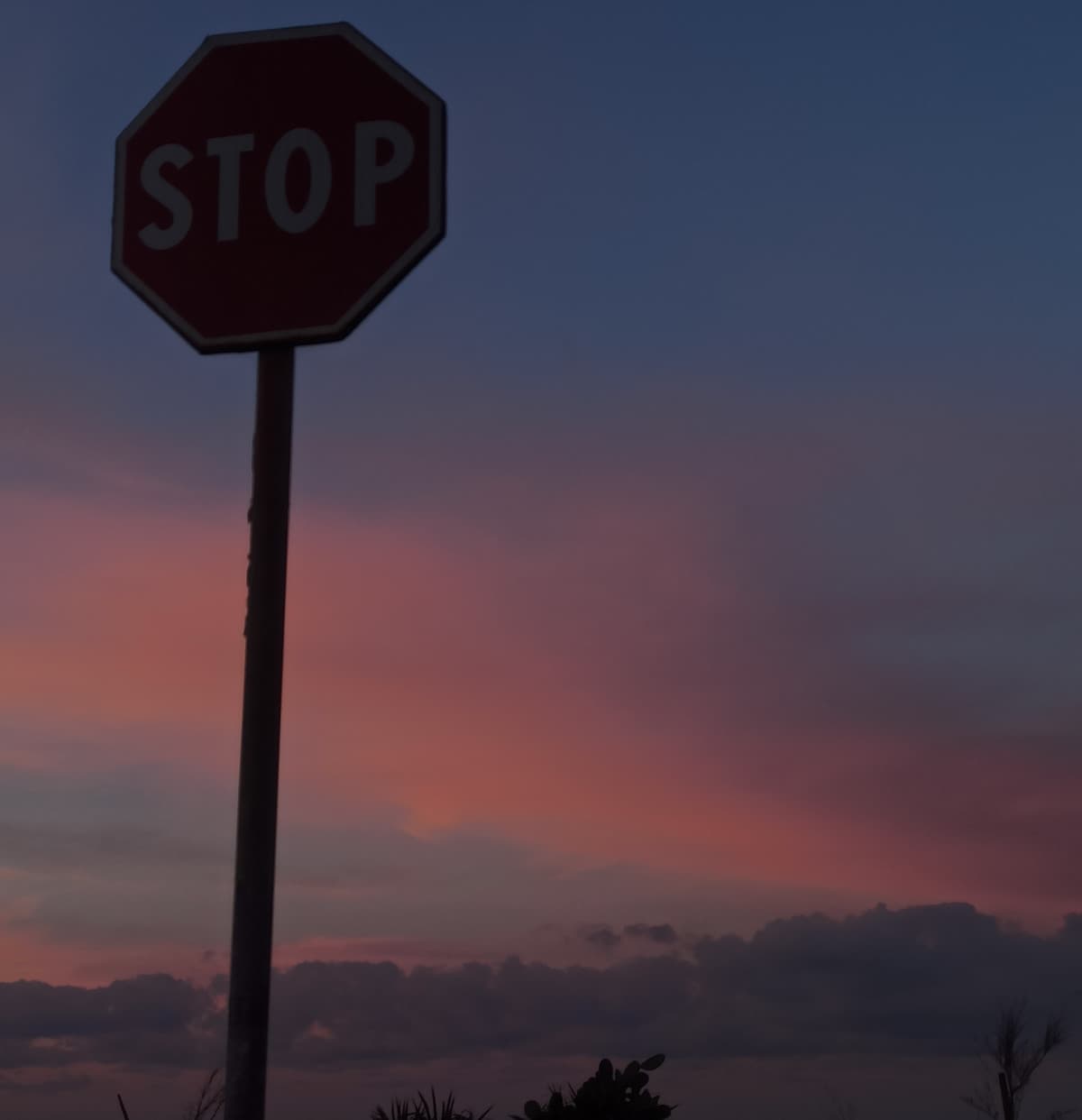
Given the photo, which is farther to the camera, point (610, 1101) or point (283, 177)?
point (610, 1101)

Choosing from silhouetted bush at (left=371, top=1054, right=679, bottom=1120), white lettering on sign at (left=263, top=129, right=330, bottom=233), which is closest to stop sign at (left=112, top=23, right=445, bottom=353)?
white lettering on sign at (left=263, top=129, right=330, bottom=233)

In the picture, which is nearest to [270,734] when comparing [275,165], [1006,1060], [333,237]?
[333,237]

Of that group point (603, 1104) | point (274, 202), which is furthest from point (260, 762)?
point (603, 1104)

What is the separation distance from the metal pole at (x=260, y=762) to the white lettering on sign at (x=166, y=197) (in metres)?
0.75

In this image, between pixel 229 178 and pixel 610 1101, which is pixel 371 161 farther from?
pixel 610 1101

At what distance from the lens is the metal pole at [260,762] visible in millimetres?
4391

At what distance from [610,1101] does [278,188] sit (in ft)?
28.3

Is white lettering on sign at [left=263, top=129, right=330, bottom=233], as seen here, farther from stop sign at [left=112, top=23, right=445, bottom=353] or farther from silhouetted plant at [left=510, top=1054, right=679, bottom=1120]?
silhouetted plant at [left=510, top=1054, right=679, bottom=1120]

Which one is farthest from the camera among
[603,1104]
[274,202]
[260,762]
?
[603,1104]

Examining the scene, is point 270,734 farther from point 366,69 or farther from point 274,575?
point 366,69

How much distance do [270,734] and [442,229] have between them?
1908 mm

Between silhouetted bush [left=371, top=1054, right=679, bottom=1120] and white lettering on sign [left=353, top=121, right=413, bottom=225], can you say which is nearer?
white lettering on sign [left=353, top=121, right=413, bottom=225]

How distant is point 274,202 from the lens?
209 inches

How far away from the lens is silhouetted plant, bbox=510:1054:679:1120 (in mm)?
11594
